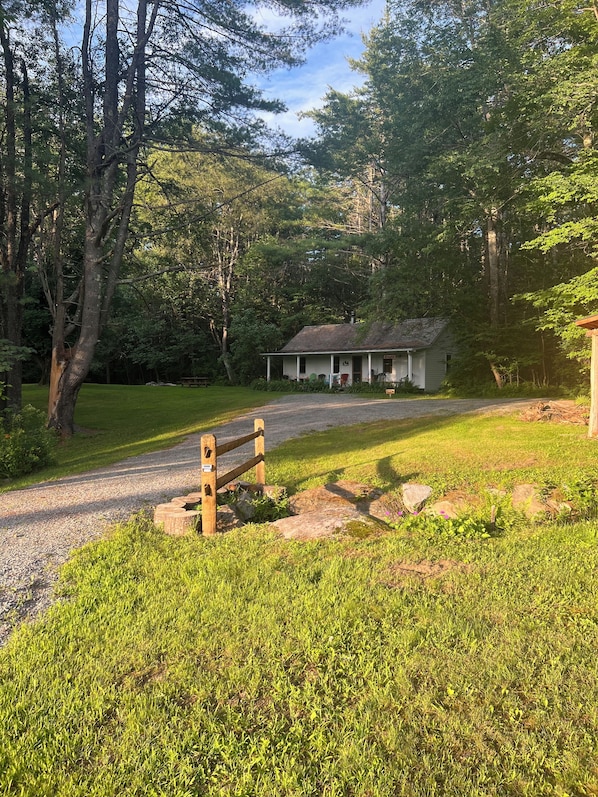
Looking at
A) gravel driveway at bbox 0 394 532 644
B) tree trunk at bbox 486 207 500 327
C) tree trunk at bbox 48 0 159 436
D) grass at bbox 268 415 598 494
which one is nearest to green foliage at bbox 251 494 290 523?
grass at bbox 268 415 598 494

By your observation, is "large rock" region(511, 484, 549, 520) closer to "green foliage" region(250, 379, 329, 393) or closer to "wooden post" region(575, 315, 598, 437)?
"wooden post" region(575, 315, 598, 437)

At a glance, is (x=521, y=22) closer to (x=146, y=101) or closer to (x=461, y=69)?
(x=461, y=69)

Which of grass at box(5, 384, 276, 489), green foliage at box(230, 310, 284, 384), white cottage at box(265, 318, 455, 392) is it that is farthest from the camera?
green foliage at box(230, 310, 284, 384)

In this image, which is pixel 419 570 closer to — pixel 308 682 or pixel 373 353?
pixel 308 682

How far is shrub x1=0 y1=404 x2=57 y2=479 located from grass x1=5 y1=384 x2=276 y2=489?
0.28 meters

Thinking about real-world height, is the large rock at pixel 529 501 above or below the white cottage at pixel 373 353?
below

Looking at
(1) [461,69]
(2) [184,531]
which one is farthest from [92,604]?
(1) [461,69]

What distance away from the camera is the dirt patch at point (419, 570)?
3814 millimetres

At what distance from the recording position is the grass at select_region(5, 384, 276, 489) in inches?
389

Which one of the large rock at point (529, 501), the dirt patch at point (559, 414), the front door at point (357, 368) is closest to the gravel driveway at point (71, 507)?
the large rock at point (529, 501)

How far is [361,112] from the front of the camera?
3206cm

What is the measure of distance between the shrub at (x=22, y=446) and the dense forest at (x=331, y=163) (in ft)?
3.89

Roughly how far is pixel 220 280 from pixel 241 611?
36001 mm

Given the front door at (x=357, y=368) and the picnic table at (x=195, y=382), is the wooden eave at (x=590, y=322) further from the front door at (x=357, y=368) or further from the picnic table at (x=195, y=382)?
the picnic table at (x=195, y=382)
